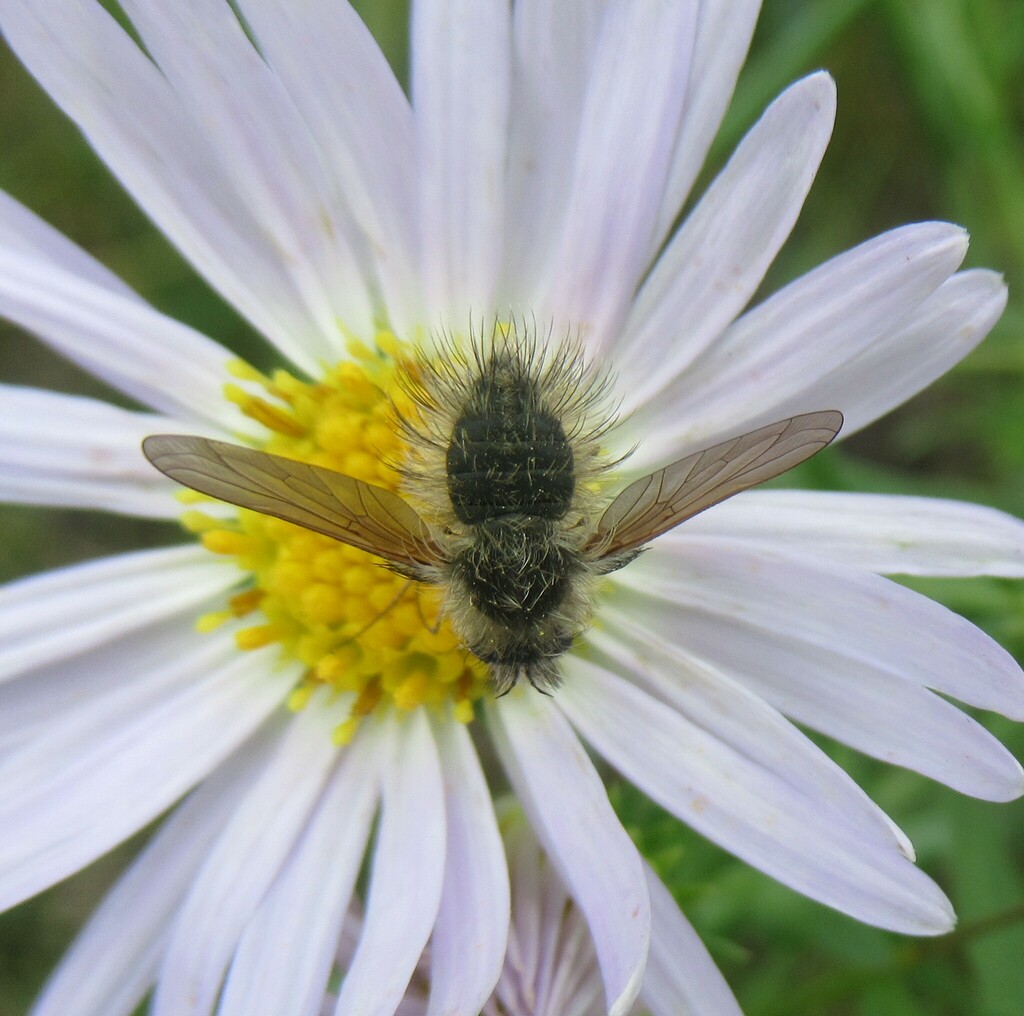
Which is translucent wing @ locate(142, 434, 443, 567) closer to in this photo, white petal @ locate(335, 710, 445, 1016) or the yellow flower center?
the yellow flower center

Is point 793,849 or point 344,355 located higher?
point 344,355

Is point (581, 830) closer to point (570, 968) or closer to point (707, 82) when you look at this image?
point (570, 968)

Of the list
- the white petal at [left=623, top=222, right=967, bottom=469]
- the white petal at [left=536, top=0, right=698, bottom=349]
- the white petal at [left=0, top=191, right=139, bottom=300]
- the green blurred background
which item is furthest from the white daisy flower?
the white petal at [left=0, top=191, right=139, bottom=300]

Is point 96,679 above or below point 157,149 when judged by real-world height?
below

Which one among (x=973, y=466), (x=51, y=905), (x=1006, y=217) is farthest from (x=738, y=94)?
(x=51, y=905)

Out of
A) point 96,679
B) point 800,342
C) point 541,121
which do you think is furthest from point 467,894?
point 541,121

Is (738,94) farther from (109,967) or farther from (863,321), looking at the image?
(109,967)
